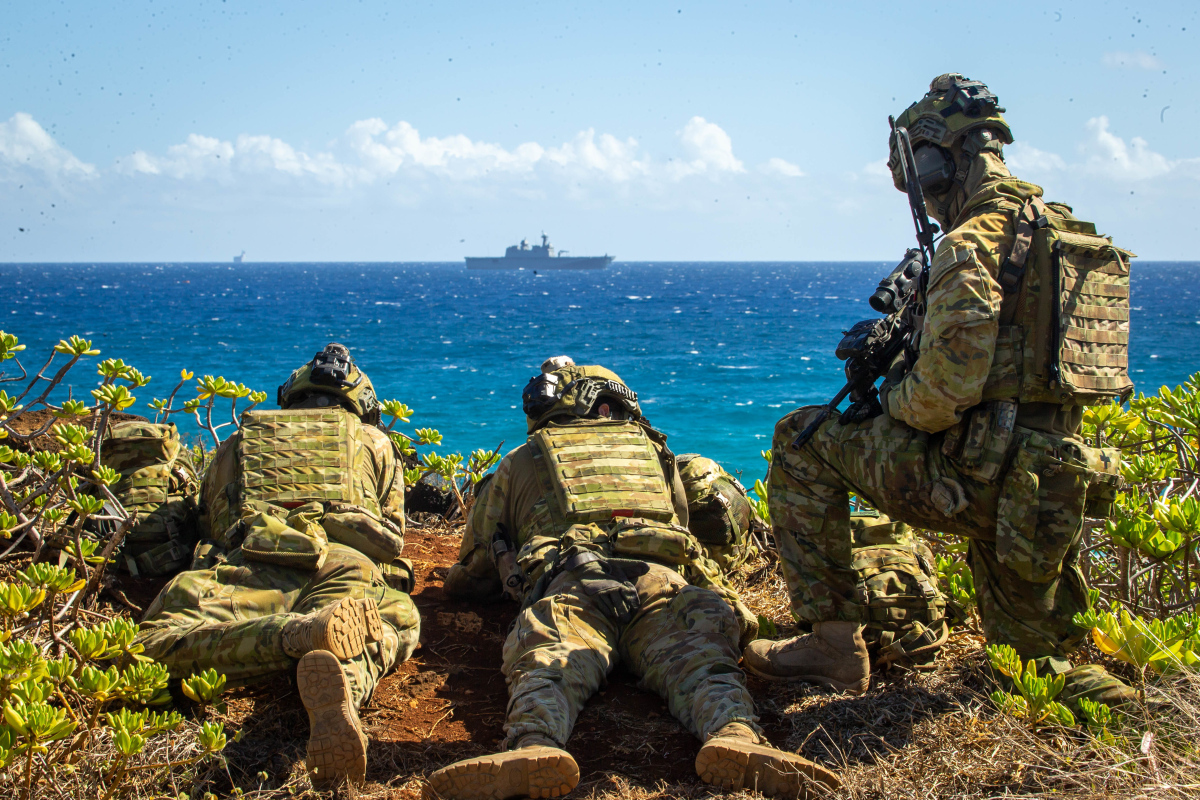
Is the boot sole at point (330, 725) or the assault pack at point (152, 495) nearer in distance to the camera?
the boot sole at point (330, 725)

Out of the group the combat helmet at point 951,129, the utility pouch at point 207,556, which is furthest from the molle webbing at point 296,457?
the combat helmet at point 951,129

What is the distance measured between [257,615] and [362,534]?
667 mm

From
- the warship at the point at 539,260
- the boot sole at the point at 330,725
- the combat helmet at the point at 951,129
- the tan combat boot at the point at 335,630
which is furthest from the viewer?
the warship at the point at 539,260

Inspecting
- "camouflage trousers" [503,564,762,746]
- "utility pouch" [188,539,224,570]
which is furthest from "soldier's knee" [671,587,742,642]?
"utility pouch" [188,539,224,570]

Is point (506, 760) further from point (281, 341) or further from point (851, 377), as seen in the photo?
point (281, 341)

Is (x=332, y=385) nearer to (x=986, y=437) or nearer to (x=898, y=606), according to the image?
(x=898, y=606)

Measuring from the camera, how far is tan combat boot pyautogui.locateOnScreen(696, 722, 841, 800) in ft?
10.4

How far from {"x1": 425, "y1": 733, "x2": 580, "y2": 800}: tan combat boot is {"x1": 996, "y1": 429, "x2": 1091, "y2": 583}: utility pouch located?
1934 mm

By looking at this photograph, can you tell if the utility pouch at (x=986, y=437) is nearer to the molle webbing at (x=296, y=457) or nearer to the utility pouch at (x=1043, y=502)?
the utility pouch at (x=1043, y=502)

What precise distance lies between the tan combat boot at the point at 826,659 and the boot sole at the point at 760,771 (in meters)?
1.07

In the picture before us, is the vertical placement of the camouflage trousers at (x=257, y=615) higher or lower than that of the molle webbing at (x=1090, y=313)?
lower

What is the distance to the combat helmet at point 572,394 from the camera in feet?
18.3

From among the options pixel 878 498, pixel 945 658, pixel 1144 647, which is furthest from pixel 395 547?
pixel 1144 647

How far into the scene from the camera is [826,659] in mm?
4285
